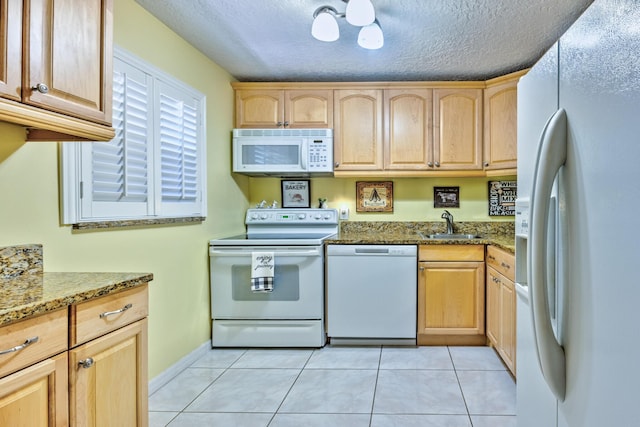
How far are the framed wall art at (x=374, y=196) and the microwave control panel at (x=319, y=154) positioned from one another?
0.52 metres

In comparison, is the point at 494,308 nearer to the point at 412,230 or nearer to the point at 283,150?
the point at 412,230

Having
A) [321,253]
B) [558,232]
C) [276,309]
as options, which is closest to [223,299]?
[276,309]

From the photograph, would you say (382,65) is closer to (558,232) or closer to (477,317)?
(477,317)

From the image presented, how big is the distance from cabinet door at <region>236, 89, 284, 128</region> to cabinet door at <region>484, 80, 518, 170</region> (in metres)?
1.69

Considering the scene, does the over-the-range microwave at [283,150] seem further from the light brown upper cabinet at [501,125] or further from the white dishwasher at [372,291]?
the light brown upper cabinet at [501,125]

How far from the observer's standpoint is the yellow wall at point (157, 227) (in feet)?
5.06

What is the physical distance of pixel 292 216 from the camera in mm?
3602

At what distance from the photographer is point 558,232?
93 centimetres

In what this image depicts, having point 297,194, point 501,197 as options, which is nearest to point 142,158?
point 297,194

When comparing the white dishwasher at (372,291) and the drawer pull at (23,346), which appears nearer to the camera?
the drawer pull at (23,346)

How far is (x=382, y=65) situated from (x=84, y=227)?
2.35 meters

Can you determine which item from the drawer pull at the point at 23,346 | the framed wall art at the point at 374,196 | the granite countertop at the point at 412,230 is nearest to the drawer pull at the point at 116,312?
the drawer pull at the point at 23,346

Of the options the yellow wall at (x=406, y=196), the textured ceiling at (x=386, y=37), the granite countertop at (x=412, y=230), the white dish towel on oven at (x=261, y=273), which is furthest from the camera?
the yellow wall at (x=406, y=196)

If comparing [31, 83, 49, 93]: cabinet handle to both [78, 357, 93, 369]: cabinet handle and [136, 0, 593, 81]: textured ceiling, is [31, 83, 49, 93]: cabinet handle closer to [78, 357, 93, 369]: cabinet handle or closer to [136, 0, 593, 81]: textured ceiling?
[78, 357, 93, 369]: cabinet handle
